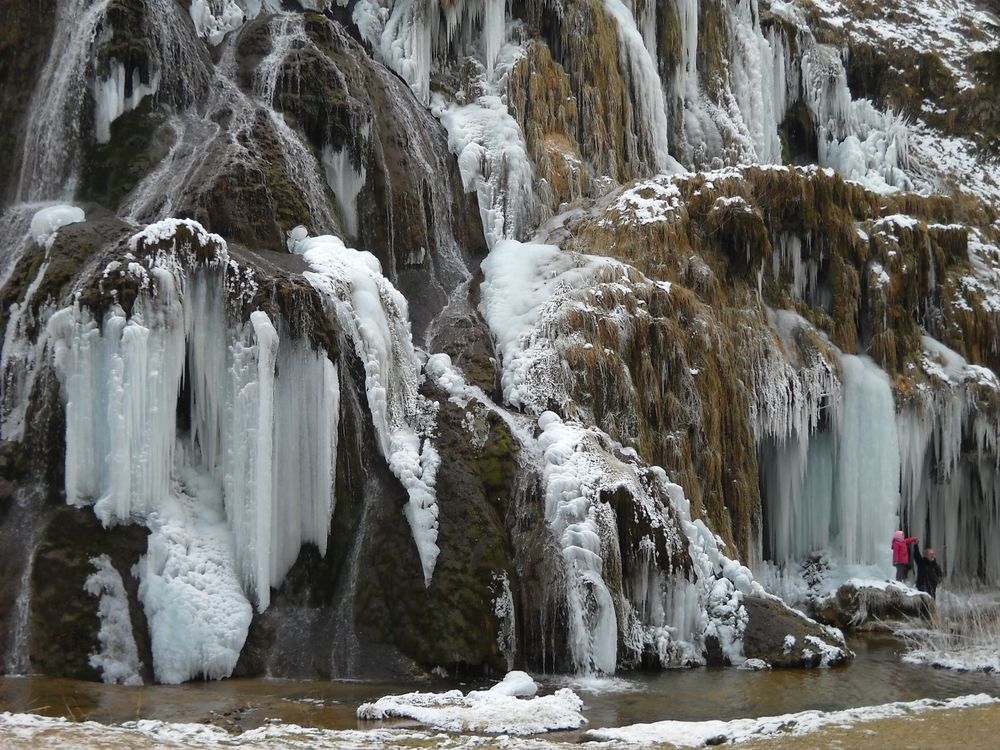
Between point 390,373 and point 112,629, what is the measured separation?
176 inches

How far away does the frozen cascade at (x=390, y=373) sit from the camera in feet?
46.5

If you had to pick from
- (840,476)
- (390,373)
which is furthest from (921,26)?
(390,373)

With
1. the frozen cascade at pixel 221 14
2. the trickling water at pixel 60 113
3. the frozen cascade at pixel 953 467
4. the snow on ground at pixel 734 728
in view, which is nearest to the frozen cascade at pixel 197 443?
the trickling water at pixel 60 113

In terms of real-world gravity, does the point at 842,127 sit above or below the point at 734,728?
above

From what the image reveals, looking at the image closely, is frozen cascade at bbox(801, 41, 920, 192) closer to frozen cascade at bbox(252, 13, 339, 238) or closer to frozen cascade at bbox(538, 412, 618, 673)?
frozen cascade at bbox(252, 13, 339, 238)

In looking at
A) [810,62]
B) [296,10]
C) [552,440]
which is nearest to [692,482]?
[552,440]

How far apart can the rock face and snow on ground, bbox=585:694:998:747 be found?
351 cm

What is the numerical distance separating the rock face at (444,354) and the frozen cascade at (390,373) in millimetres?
52

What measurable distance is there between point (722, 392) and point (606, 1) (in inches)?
416

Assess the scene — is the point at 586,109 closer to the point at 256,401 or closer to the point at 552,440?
the point at 552,440

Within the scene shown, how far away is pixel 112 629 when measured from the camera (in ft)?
40.5

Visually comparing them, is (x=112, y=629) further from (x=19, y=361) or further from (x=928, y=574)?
(x=928, y=574)

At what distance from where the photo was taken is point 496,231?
20.2 m

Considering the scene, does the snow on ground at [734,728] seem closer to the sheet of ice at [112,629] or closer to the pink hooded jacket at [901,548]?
the sheet of ice at [112,629]
